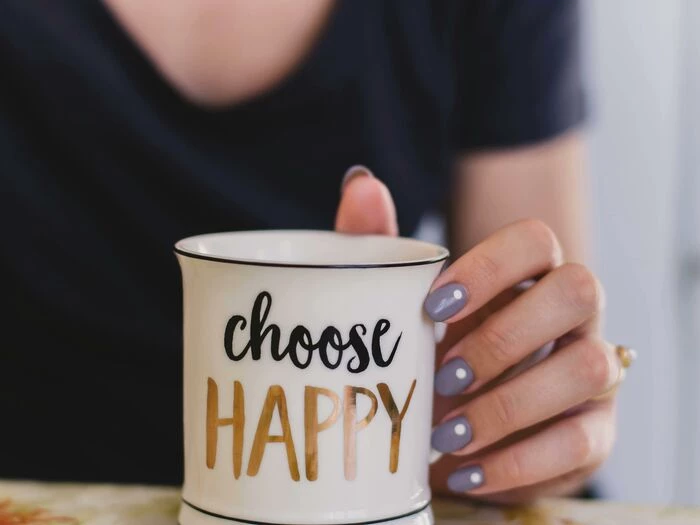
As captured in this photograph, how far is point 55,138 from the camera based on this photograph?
926mm

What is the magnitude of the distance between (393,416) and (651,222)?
144cm

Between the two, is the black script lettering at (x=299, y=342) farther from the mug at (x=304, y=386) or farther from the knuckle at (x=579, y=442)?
the knuckle at (x=579, y=442)

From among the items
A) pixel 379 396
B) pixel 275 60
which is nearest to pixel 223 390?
pixel 379 396

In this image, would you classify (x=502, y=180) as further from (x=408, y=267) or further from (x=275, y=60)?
(x=408, y=267)

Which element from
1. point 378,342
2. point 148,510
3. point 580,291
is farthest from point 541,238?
point 148,510

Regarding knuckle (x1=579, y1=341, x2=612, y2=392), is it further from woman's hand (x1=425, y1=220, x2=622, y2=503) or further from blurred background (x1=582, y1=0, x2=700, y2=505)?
blurred background (x1=582, y1=0, x2=700, y2=505)

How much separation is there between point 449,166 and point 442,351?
A: 1.68 ft

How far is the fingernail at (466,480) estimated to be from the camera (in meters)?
0.52

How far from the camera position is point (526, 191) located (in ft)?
3.28

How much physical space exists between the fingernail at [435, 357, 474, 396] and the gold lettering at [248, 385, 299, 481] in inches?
4.8

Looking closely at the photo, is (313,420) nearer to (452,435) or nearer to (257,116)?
(452,435)

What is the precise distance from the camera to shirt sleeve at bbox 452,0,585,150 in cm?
99

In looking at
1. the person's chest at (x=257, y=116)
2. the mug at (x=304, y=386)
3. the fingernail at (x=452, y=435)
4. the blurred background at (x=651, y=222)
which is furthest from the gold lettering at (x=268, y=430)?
the blurred background at (x=651, y=222)

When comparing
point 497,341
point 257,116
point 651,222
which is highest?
point 257,116
